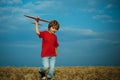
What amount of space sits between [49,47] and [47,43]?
0.57 ft

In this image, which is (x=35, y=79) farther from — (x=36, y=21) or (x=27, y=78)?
(x=36, y=21)

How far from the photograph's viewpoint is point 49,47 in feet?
Answer: 32.9

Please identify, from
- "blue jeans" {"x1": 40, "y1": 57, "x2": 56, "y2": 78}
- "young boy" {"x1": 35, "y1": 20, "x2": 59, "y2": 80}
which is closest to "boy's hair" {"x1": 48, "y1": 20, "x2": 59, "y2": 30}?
"young boy" {"x1": 35, "y1": 20, "x2": 59, "y2": 80}

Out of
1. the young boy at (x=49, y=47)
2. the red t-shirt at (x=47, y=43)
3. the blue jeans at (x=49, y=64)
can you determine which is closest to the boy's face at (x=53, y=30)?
the young boy at (x=49, y=47)

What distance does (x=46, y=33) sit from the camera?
1017 centimetres

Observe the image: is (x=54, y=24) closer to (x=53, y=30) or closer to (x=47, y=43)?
(x=53, y=30)

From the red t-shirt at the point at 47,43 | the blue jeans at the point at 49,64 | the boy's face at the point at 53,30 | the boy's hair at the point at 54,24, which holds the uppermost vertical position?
the boy's hair at the point at 54,24

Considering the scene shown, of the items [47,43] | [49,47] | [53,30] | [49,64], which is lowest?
[49,64]

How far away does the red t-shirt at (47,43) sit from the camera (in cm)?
998

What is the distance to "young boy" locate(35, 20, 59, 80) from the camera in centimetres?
997

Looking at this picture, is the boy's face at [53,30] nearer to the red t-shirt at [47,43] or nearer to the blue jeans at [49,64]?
the red t-shirt at [47,43]

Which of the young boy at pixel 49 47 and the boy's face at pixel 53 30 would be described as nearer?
the young boy at pixel 49 47

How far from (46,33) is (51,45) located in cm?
51

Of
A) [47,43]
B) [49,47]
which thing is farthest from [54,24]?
[49,47]
